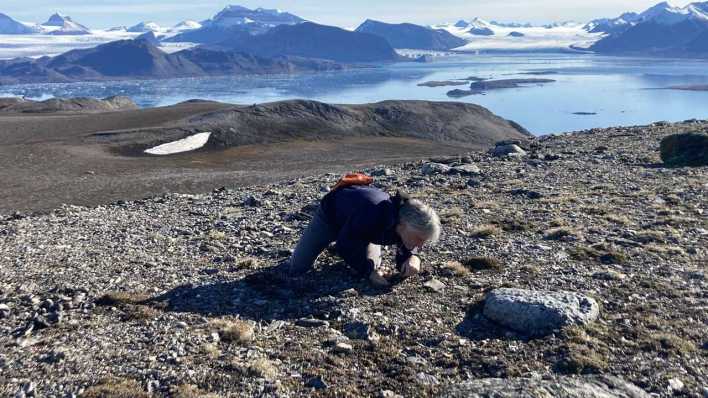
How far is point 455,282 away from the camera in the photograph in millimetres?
7410

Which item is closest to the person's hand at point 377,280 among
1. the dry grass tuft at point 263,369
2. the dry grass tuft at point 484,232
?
the dry grass tuft at point 263,369

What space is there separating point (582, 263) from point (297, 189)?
357 inches

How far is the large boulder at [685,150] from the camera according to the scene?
1620 cm

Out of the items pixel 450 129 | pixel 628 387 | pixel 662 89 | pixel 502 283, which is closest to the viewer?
pixel 628 387

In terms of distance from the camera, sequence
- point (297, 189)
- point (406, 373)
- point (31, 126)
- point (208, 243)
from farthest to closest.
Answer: point (31, 126) → point (297, 189) → point (208, 243) → point (406, 373)

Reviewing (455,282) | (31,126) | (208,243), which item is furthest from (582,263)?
(31,126)

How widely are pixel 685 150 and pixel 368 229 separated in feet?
45.4

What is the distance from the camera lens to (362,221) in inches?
254

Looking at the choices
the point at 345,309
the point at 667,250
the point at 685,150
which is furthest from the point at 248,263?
the point at 685,150

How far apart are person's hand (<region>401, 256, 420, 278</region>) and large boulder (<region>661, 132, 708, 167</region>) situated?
470 inches

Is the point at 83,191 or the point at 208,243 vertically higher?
the point at 208,243

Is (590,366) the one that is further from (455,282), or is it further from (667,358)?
(455,282)

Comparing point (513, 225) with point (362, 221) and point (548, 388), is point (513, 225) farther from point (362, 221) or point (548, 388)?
point (548, 388)

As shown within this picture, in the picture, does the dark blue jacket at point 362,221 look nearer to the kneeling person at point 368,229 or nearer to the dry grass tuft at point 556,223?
the kneeling person at point 368,229
